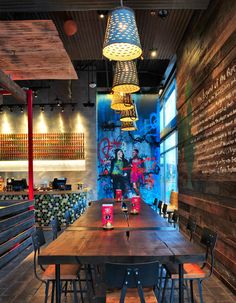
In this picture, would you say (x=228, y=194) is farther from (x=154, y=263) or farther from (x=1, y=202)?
(x=1, y=202)

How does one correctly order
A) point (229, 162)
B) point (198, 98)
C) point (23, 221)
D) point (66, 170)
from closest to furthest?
point (229, 162), point (198, 98), point (23, 221), point (66, 170)

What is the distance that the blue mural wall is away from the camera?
42.0ft

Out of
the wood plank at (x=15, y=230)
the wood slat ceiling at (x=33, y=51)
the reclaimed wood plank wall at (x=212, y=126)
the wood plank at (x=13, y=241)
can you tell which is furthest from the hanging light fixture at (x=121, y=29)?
the wood plank at (x=13, y=241)

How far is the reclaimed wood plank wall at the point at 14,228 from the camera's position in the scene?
5.02m

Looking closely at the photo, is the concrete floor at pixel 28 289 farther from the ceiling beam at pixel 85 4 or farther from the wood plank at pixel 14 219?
the ceiling beam at pixel 85 4

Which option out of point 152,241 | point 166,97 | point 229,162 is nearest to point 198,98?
point 229,162

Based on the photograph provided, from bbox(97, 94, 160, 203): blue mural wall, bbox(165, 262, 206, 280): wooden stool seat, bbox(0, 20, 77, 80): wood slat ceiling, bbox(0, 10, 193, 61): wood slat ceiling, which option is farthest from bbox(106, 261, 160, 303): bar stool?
bbox(97, 94, 160, 203): blue mural wall

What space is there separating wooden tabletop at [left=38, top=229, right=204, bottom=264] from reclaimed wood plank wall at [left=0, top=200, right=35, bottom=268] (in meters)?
2.23

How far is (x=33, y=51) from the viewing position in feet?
18.9

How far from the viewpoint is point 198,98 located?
5.78m

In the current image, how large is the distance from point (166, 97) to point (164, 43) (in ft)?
13.6

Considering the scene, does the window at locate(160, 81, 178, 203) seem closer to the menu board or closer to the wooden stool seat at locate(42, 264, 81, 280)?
the menu board

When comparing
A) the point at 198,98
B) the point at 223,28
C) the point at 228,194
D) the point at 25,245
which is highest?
the point at 223,28

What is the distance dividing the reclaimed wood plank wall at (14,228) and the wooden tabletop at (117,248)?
2225mm
